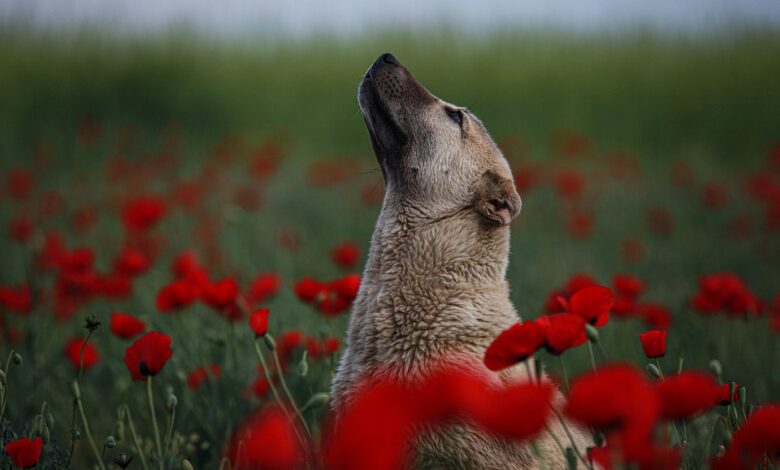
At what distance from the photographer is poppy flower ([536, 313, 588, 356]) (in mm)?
1604

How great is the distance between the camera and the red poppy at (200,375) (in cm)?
318

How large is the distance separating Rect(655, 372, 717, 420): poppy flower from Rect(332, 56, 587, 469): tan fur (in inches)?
43.3

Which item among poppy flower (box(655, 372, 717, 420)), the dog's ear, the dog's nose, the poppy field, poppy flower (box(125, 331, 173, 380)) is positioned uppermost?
the dog's nose

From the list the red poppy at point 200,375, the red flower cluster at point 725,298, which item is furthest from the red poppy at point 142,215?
the red flower cluster at point 725,298

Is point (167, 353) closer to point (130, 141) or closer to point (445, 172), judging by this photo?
point (445, 172)

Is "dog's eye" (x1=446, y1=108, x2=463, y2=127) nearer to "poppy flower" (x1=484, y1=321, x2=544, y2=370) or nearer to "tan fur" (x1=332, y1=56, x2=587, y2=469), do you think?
"tan fur" (x1=332, y1=56, x2=587, y2=469)

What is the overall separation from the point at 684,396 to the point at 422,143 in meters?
2.16

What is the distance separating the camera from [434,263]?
295cm

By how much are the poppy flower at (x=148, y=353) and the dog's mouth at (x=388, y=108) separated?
152 centimetres

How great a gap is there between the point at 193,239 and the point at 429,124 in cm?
392

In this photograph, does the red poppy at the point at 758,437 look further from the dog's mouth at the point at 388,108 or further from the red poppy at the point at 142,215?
the red poppy at the point at 142,215

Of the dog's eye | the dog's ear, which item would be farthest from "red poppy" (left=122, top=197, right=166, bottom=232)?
the dog's ear

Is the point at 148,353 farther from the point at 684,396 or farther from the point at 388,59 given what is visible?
the point at 388,59

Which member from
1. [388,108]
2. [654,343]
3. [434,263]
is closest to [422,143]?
[388,108]
